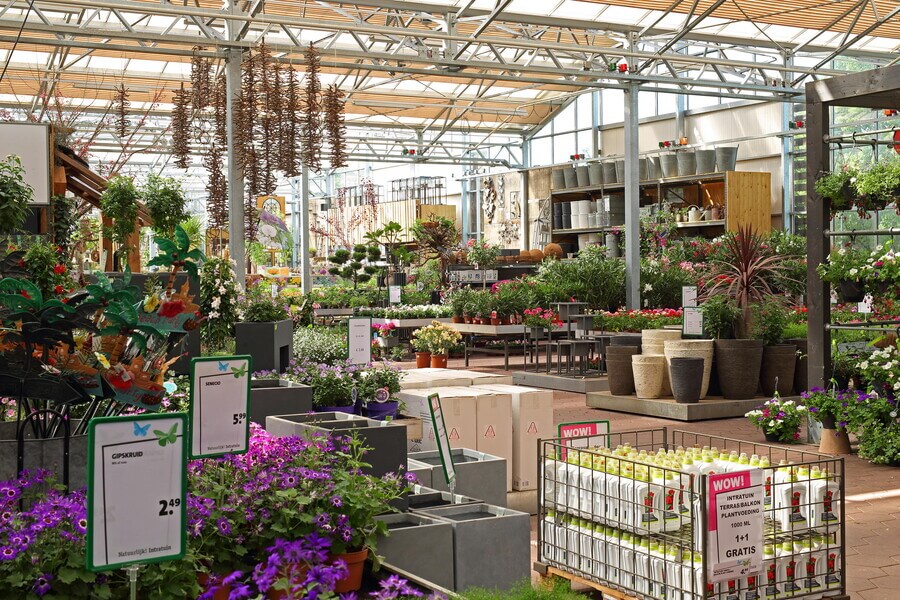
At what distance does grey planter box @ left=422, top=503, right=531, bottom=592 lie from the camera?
10.5 feet

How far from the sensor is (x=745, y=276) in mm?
9852

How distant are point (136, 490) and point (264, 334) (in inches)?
149

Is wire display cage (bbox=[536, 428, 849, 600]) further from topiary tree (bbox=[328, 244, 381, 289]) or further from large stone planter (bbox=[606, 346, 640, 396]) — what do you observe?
topiary tree (bbox=[328, 244, 381, 289])

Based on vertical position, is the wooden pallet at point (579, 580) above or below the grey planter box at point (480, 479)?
below

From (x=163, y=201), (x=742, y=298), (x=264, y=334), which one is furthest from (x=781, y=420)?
(x=163, y=201)

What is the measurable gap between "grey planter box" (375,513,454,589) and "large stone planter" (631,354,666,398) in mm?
7165

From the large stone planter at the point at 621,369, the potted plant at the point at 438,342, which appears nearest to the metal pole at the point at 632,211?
the potted plant at the point at 438,342

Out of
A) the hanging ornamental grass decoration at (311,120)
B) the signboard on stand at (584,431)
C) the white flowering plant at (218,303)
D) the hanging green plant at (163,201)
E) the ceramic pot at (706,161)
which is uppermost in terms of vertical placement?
the ceramic pot at (706,161)

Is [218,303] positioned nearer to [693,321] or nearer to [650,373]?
[693,321]

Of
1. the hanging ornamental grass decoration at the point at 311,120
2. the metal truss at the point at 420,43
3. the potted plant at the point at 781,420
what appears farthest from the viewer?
the metal truss at the point at 420,43

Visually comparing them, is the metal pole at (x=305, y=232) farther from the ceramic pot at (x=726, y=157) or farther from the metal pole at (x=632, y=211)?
the ceramic pot at (x=726, y=157)

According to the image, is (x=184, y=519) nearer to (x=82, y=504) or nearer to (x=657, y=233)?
(x=82, y=504)

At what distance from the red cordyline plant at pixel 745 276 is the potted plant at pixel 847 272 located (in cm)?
190

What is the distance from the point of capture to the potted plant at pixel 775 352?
393 inches
